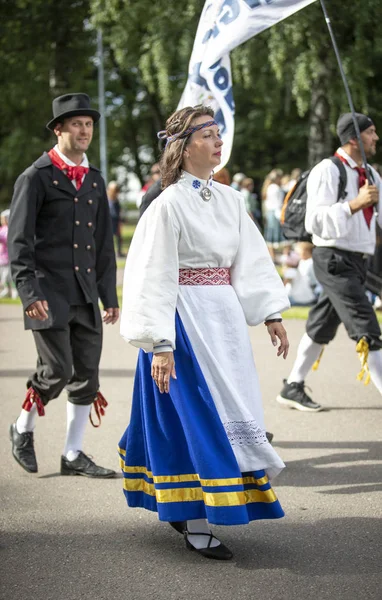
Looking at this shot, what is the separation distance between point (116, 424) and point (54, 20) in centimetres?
1246

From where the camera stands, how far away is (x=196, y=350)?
4.30 m

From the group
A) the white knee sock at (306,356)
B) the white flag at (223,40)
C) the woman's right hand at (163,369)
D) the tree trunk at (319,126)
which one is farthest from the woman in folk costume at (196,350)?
the tree trunk at (319,126)

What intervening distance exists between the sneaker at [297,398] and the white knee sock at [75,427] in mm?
2059

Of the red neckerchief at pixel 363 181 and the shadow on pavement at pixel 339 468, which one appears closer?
the shadow on pavement at pixel 339 468

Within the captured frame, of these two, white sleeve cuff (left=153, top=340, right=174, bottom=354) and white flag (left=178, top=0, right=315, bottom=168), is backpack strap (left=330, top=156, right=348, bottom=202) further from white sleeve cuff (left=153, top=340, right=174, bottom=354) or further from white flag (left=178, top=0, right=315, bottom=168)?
white sleeve cuff (left=153, top=340, right=174, bottom=354)

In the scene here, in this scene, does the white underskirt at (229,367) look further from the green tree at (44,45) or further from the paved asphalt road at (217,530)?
the green tree at (44,45)

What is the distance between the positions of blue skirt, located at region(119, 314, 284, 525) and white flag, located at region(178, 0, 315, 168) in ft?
7.83

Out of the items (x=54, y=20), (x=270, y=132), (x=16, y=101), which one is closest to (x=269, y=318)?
(x=54, y=20)

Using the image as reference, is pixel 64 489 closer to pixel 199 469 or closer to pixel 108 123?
pixel 199 469

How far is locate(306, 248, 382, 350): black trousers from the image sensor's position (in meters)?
6.53

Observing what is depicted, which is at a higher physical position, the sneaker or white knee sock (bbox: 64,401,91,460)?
white knee sock (bbox: 64,401,91,460)

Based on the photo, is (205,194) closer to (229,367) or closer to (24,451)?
(229,367)

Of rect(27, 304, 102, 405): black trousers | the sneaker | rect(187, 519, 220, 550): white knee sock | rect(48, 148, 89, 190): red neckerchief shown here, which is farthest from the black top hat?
the sneaker

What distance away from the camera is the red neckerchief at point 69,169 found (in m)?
5.61
